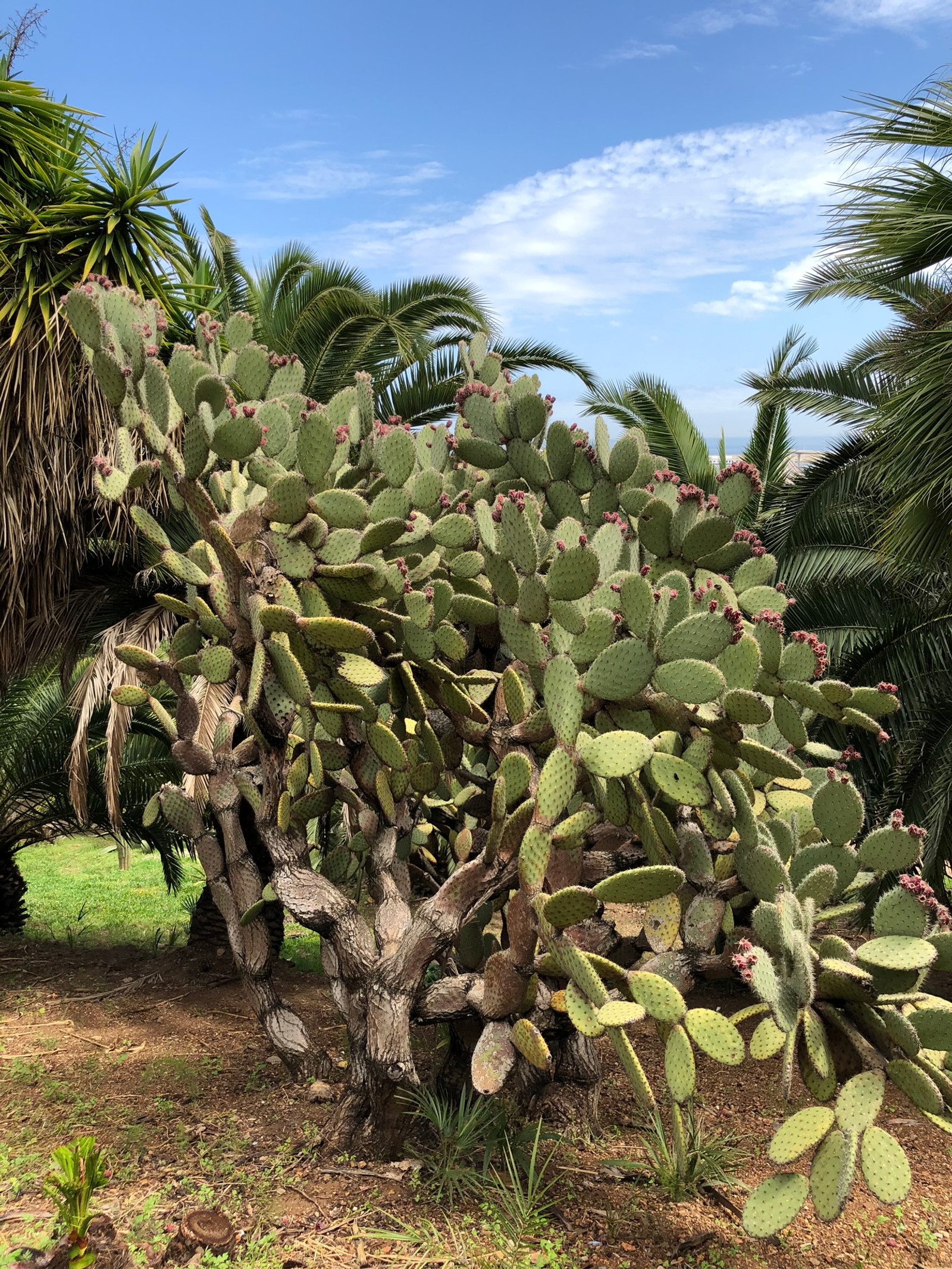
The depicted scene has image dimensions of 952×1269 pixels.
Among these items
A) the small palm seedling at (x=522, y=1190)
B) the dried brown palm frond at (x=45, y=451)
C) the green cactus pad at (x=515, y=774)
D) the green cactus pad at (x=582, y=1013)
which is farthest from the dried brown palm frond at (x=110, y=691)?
the green cactus pad at (x=582, y=1013)

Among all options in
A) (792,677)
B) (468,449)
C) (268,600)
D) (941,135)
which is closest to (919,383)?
(941,135)

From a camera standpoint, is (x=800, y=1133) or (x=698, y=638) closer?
(x=800, y=1133)

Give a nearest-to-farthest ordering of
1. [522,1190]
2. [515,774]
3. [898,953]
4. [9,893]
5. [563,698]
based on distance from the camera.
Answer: [898,953] → [563,698] → [515,774] → [522,1190] → [9,893]

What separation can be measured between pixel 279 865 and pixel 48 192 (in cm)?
512

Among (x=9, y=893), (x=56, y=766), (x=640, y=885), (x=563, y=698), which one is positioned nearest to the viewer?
(x=640, y=885)

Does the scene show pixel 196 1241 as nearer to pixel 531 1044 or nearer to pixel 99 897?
pixel 531 1044

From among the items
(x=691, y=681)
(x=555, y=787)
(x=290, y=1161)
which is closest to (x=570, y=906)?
(x=555, y=787)

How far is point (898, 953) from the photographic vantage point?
2.63m

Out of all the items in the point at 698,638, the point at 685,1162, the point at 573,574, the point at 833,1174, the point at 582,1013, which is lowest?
the point at 685,1162

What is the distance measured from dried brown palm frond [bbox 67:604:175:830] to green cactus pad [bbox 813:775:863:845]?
12.9 feet

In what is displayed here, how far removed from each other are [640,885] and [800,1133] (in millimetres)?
720

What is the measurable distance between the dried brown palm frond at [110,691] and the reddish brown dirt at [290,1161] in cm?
127

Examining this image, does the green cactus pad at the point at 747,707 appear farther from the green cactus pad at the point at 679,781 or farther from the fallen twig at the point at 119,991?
the fallen twig at the point at 119,991

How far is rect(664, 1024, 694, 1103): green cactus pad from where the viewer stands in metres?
2.69
